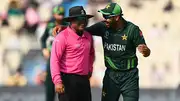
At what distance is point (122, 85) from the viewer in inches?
302

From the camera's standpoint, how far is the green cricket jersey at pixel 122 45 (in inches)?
298

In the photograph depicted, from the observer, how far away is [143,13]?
1191cm

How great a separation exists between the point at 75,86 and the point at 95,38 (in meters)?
4.53

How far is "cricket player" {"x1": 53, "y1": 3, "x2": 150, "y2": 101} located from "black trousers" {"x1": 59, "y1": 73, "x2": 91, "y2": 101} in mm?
334

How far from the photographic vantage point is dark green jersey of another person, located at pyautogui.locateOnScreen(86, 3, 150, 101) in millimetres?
7562

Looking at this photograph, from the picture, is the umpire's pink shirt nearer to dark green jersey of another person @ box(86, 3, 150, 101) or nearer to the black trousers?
the black trousers

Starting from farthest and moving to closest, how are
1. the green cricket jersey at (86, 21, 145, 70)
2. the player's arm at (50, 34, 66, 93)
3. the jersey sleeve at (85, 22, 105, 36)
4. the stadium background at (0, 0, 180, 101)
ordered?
1. the stadium background at (0, 0, 180, 101)
2. the jersey sleeve at (85, 22, 105, 36)
3. the green cricket jersey at (86, 21, 145, 70)
4. the player's arm at (50, 34, 66, 93)

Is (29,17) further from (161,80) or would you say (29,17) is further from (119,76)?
(119,76)

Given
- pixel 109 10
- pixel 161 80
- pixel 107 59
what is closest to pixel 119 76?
pixel 107 59

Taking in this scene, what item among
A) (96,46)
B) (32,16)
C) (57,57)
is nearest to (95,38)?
(96,46)

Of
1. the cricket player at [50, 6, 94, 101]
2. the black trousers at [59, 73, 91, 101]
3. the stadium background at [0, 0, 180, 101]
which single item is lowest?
the stadium background at [0, 0, 180, 101]

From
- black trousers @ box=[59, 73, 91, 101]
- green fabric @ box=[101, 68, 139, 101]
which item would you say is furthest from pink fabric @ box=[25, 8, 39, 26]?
black trousers @ box=[59, 73, 91, 101]

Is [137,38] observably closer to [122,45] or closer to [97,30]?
[122,45]

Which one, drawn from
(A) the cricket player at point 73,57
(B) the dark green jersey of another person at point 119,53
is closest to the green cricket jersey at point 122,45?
(B) the dark green jersey of another person at point 119,53
